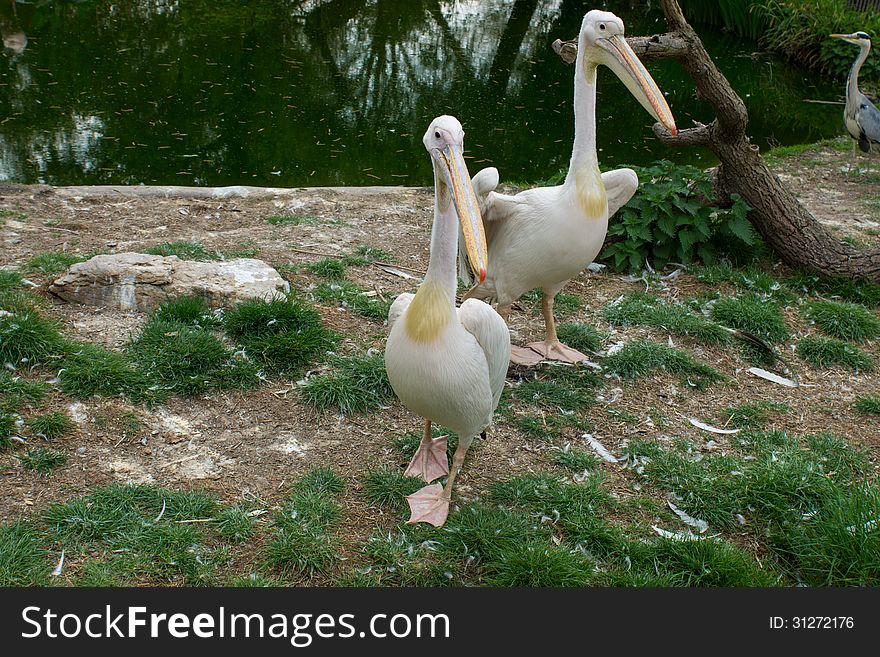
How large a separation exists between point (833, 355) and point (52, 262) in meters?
4.27

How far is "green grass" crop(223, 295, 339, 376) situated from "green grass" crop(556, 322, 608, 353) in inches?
48.4

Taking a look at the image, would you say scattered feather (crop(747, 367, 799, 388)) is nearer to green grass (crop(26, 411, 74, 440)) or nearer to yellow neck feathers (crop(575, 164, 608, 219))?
yellow neck feathers (crop(575, 164, 608, 219))

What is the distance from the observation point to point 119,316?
3.95 m

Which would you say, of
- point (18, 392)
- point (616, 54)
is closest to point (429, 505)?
point (18, 392)

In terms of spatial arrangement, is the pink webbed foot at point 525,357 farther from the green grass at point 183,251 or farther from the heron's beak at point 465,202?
the green grass at point 183,251

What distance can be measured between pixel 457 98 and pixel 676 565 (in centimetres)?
830

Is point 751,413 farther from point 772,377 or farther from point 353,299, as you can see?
point 353,299

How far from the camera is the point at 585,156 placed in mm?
3822

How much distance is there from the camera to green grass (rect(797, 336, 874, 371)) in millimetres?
4305

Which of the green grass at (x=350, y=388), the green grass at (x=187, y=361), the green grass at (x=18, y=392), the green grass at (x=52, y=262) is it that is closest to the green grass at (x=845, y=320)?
the green grass at (x=350, y=388)

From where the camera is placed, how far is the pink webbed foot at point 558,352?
4.10 metres

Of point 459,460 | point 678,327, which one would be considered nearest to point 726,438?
point 678,327

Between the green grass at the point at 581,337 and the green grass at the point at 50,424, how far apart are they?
2433 mm

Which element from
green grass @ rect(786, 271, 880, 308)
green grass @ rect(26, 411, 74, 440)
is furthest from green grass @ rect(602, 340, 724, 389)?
green grass @ rect(26, 411, 74, 440)
